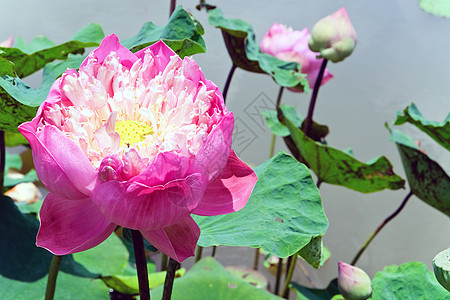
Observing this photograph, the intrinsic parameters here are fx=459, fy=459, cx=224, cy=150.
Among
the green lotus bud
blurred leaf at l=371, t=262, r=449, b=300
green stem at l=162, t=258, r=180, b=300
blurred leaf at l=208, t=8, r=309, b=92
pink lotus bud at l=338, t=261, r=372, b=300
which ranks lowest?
blurred leaf at l=371, t=262, r=449, b=300

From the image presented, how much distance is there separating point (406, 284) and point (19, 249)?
0.59 meters

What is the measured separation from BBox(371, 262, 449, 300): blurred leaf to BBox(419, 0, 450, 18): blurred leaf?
1.19 meters

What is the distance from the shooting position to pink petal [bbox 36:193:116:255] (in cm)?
34

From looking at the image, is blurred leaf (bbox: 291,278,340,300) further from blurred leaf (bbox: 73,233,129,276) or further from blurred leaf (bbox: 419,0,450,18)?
blurred leaf (bbox: 419,0,450,18)

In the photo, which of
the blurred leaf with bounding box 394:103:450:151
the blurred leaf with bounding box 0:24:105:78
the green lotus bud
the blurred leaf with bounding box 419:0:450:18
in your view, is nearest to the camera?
the green lotus bud

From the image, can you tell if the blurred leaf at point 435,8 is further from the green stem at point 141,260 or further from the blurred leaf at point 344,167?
the green stem at point 141,260

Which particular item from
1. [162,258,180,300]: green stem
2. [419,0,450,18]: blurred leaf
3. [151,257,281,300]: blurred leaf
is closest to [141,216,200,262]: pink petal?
[162,258,180,300]: green stem

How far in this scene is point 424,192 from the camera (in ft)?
3.22

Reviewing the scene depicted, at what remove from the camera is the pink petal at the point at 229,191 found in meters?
0.36

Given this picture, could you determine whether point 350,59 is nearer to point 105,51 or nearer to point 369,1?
point 369,1

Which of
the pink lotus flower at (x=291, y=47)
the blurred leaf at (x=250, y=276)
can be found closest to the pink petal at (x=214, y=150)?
the pink lotus flower at (x=291, y=47)

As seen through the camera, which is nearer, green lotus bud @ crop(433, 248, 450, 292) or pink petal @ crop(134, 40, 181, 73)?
green lotus bud @ crop(433, 248, 450, 292)

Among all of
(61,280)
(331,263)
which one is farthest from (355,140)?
(61,280)

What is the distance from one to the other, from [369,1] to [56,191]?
1414 mm
